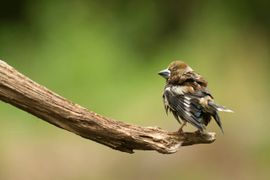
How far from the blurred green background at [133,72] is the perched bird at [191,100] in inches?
119

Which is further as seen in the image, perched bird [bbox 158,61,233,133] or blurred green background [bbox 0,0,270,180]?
blurred green background [bbox 0,0,270,180]

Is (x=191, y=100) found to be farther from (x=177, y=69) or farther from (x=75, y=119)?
(x=75, y=119)

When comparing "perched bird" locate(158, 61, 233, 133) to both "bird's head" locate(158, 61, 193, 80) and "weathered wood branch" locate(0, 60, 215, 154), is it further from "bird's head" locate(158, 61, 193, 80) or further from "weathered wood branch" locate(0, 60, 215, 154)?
"weathered wood branch" locate(0, 60, 215, 154)

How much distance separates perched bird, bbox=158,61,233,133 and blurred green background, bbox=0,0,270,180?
3.01m

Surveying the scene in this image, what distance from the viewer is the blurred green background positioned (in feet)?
27.4

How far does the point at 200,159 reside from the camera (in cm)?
840

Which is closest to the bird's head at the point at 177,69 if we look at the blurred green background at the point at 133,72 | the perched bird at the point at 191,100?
the perched bird at the point at 191,100

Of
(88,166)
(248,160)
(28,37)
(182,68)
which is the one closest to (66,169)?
(88,166)

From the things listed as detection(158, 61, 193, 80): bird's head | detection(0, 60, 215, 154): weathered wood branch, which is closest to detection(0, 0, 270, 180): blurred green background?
detection(158, 61, 193, 80): bird's head

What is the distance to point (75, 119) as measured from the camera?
15.1 ft

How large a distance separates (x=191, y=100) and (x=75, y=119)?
2.44ft

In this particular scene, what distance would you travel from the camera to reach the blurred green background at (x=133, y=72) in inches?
328

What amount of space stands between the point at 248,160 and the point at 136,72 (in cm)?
172

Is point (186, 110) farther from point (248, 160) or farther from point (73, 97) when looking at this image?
point (73, 97)
